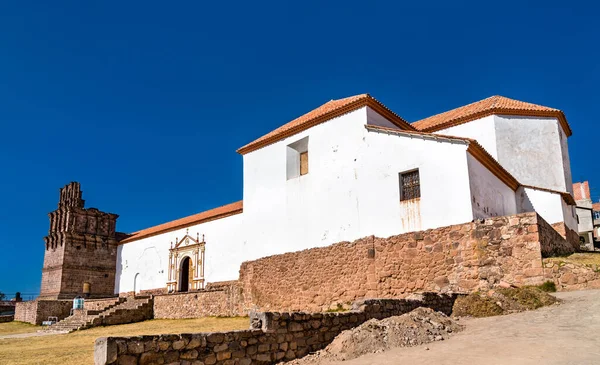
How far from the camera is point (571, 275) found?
11.7 m

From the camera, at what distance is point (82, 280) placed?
95.1 ft

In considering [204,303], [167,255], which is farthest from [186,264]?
[204,303]

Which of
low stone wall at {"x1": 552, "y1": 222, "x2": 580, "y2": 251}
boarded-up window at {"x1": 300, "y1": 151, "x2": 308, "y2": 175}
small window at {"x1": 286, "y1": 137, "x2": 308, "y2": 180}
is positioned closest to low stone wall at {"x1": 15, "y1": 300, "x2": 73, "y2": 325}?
small window at {"x1": 286, "y1": 137, "x2": 308, "y2": 180}

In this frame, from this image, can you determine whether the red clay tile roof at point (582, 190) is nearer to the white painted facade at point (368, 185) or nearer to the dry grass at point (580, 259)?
the white painted facade at point (368, 185)

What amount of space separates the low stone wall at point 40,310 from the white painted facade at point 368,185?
9.19 m

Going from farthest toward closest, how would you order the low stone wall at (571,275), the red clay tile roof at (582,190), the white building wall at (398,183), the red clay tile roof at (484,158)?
the red clay tile roof at (582,190), the red clay tile roof at (484,158), the white building wall at (398,183), the low stone wall at (571,275)

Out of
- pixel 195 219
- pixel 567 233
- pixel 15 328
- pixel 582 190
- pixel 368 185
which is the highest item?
pixel 582 190

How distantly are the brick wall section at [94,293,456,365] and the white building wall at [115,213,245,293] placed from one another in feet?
35.6

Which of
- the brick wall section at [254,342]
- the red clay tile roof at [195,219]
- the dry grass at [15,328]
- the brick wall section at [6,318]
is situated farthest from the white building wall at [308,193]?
the brick wall section at [6,318]

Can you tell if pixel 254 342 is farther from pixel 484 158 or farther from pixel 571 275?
pixel 484 158

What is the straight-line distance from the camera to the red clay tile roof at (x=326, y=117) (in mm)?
16109

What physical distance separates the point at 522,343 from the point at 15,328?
80.4ft

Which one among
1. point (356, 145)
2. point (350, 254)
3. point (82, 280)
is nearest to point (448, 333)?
point (350, 254)

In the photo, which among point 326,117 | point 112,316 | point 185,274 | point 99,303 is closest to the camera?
point 326,117
